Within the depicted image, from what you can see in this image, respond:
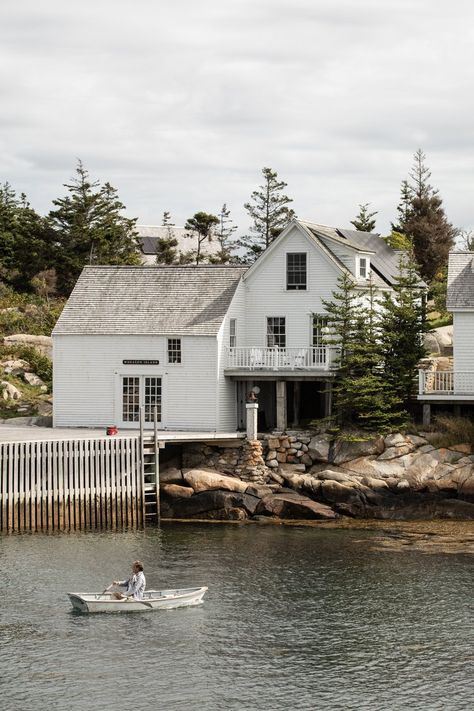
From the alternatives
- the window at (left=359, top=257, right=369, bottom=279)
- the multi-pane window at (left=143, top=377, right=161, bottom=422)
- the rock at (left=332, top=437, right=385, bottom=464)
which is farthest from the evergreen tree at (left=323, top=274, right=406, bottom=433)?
the multi-pane window at (left=143, top=377, right=161, bottom=422)

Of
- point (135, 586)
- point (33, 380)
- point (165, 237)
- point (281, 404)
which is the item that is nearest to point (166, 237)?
point (165, 237)

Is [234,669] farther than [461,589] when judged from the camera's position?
No

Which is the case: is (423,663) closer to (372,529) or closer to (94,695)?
(94,695)

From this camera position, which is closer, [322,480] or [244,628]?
[244,628]

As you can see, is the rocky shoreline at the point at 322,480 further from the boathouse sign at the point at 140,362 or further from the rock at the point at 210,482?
the boathouse sign at the point at 140,362

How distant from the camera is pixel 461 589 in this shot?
127 feet

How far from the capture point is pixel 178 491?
5081cm

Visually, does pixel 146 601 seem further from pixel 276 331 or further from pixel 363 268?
pixel 363 268

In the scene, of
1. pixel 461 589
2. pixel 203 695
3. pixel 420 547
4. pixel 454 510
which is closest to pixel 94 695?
pixel 203 695

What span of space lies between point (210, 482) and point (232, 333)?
27.6ft

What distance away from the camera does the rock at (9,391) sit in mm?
62625

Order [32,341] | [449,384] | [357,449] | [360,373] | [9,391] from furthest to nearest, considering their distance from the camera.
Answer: [32,341], [9,391], [449,384], [360,373], [357,449]

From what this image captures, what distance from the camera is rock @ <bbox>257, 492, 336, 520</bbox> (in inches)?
1946

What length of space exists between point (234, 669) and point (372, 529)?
16.9 metres
